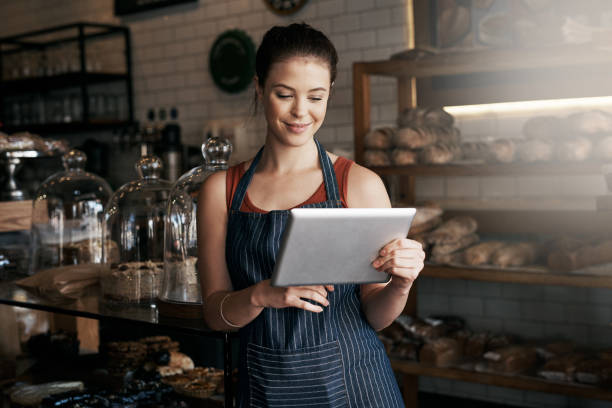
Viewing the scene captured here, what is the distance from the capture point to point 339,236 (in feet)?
3.84

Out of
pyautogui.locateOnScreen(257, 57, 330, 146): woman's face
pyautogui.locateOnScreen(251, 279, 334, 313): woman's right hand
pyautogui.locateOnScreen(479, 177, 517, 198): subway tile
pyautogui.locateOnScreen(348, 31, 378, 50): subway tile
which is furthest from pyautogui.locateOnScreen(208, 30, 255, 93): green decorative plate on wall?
pyautogui.locateOnScreen(251, 279, 334, 313): woman's right hand

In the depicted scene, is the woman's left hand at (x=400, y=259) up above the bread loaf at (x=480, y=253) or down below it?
above

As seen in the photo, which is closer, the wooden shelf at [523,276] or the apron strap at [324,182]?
the apron strap at [324,182]

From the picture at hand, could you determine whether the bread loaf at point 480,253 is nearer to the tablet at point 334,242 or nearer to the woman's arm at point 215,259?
the woman's arm at point 215,259

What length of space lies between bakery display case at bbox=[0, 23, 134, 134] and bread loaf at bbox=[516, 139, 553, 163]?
3.50 metres

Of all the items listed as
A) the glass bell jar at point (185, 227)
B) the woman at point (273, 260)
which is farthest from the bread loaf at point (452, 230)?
the woman at point (273, 260)

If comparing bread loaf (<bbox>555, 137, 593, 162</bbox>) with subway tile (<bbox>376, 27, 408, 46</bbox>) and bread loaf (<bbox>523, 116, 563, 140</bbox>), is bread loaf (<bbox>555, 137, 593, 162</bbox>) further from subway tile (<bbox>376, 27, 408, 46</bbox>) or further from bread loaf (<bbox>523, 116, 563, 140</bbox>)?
subway tile (<bbox>376, 27, 408, 46</bbox>)

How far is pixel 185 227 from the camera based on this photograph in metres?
1.90

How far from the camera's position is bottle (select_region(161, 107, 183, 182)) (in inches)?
193

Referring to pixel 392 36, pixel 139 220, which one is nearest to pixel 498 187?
pixel 392 36

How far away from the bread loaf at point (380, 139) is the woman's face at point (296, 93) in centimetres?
193

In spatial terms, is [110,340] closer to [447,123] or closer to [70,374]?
[70,374]

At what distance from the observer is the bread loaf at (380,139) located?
132 inches

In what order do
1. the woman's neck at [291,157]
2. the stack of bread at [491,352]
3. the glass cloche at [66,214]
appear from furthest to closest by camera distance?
the stack of bread at [491,352] → the glass cloche at [66,214] → the woman's neck at [291,157]
